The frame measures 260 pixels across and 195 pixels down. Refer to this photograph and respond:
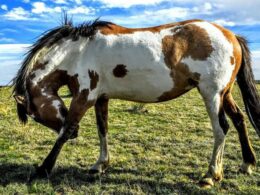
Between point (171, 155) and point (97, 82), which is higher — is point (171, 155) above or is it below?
below

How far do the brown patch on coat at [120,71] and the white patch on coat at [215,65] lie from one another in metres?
0.80

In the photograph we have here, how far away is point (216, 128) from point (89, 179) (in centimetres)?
190

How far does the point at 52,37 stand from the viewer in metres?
5.20

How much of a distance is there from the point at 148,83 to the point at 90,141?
281 cm

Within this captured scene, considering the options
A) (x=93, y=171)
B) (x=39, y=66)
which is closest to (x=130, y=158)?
(x=93, y=171)

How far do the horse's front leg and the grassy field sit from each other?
0.19 m

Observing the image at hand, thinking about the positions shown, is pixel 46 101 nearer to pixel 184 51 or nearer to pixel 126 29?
pixel 126 29

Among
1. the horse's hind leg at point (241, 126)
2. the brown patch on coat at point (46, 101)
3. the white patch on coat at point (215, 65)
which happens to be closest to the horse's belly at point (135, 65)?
the white patch on coat at point (215, 65)

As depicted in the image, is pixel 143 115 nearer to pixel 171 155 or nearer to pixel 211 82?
pixel 171 155

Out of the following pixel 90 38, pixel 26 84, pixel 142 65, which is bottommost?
pixel 26 84

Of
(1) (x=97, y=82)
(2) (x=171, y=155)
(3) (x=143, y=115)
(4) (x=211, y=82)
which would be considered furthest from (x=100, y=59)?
(3) (x=143, y=115)

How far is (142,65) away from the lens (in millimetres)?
4836

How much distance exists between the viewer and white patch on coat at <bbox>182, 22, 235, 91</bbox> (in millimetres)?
4738

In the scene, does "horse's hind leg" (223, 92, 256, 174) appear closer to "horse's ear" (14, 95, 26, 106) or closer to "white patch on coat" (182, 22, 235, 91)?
"white patch on coat" (182, 22, 235, 91)
